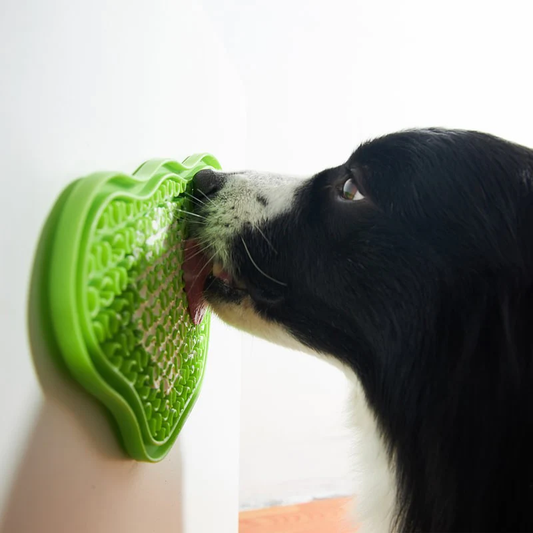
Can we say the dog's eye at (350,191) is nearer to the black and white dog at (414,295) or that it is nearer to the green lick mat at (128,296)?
the black and white dog at (414,295)

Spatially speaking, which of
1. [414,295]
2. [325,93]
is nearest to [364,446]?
[414,295]

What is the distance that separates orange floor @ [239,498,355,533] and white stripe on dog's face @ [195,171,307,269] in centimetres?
115

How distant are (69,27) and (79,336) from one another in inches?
11.0

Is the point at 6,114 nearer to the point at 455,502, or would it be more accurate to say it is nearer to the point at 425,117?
the point at 455,502

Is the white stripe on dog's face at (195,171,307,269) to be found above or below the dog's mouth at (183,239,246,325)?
above

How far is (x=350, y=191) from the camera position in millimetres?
709

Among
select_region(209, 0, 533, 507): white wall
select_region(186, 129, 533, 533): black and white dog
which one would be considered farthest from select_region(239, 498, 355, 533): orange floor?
select_region(186, 129, 533, 533): black and white dog

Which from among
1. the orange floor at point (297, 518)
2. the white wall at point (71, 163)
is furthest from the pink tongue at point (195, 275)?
the orange floor at point (297, 518)

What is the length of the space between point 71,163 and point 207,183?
0.93ft

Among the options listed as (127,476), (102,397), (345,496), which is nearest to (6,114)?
(102,397)

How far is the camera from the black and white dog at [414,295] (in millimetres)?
606

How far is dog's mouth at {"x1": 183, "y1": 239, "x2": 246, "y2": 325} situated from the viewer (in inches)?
26.8

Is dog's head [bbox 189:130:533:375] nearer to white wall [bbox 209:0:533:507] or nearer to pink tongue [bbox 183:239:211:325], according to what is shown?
pink tongue [bbox 183:239:211:325]

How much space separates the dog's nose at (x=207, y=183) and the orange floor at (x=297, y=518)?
3.93ft
